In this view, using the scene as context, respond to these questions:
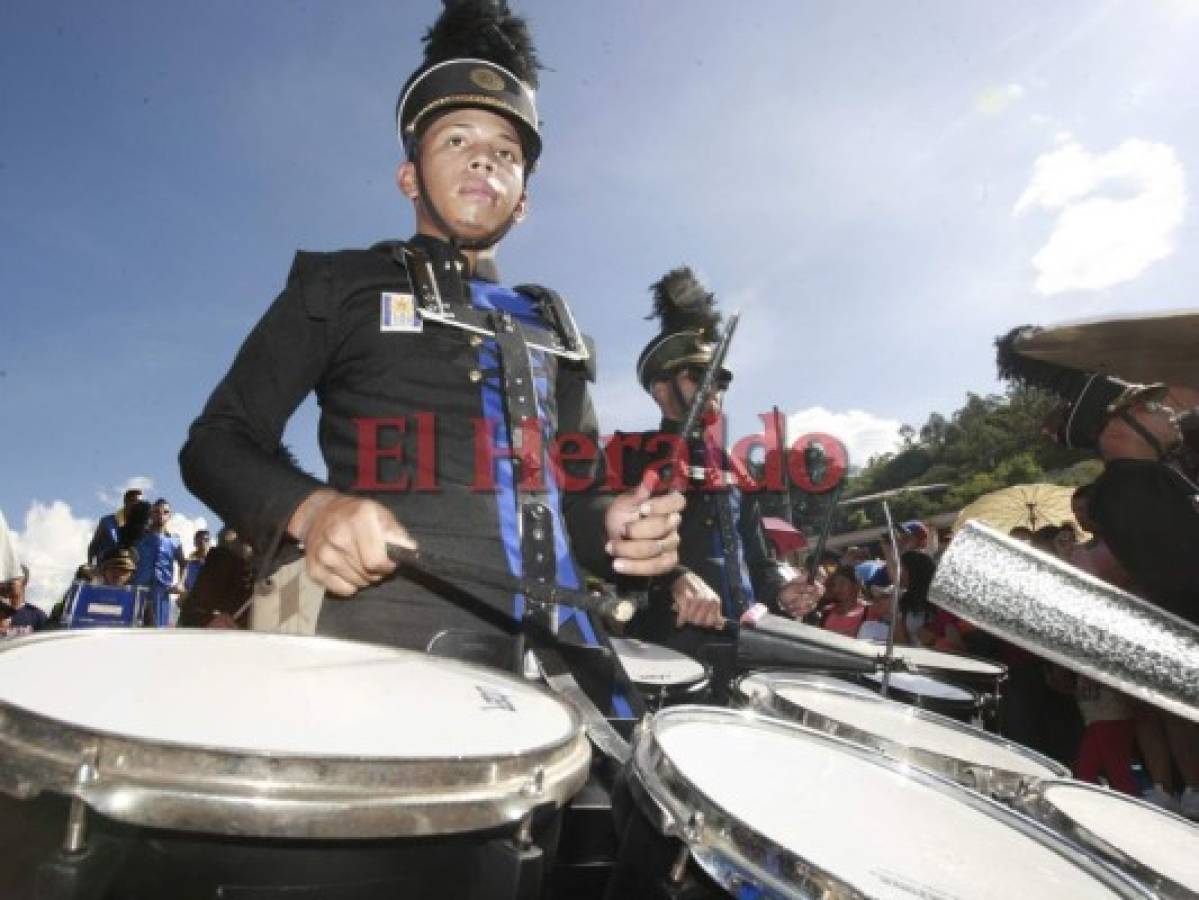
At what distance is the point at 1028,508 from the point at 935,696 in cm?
1087

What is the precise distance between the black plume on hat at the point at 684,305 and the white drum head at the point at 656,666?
139 inches

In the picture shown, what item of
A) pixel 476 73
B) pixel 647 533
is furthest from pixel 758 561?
pixel 476 73

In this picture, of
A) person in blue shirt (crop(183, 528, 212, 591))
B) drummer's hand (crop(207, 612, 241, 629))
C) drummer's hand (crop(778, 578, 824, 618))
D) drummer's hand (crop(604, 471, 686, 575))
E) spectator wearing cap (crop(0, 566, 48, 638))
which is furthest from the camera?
person in blue shirt (crop(183, 528, 212, 591))

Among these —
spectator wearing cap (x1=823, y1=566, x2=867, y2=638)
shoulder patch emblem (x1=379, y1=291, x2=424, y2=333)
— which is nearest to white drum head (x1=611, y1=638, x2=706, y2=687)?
shoulder patch emblem (x1=379, y1=291, x2=424, y2=333)

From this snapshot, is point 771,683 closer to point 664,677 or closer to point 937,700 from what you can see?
point 664,677

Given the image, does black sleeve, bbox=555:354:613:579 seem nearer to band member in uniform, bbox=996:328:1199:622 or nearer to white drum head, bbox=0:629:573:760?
white drum head, bbox=0:629:573:760

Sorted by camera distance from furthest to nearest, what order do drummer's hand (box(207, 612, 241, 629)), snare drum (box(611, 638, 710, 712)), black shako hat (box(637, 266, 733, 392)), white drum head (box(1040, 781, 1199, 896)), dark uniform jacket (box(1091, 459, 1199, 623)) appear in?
black shako hat (box(637, 266, 733, 392))
drummer's hand (box(207, 612, 241, 629))
dark uniform jacket (box(1091, 459, 1199, 623))
snare drum (box(611, 638, 710, 712))
white drum head (box(1040, 781, 1199, 896))

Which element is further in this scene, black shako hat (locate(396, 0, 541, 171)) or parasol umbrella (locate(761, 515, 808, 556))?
parasol umbrella (locate(761, 515, 808, 556))

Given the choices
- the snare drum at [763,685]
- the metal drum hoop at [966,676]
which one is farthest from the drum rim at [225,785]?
the metal drum hoop at [966,676]

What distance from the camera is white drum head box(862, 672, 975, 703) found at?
12.1ft

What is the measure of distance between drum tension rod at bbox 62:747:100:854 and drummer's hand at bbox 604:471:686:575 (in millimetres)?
1237

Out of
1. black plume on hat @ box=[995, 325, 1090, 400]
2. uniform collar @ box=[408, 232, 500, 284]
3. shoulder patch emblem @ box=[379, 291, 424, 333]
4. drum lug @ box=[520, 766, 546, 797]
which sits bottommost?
drum lug @ box=[520, 766, 546, 797]

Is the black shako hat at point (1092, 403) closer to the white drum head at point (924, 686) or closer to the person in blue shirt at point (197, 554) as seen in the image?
the white drum head at point (924, 686)

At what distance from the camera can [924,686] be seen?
3.81m
